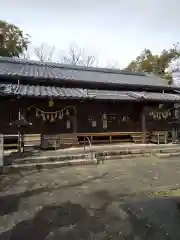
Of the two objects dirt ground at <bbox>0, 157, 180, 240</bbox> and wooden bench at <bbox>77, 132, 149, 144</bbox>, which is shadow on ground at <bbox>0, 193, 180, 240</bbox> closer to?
dirt ground at <bbox>0, 157, 180, 240</bbox>

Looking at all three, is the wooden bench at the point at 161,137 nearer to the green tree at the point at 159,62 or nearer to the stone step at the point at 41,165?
the stone step at the point at 41,165

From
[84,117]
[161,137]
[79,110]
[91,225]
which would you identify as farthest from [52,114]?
[91,225]

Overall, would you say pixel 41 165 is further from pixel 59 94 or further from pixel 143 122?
pixel 143 122

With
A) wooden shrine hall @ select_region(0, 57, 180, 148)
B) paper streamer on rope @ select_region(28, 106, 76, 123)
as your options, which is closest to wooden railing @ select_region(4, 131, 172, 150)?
wooden shrine hall @ select_region(0, 57, 180, 148)

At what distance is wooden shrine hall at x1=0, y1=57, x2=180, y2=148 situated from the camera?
1238cm

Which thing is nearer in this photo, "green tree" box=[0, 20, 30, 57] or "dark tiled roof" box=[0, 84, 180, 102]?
"dark tiled roof" box=[0, 84, 180, 102]

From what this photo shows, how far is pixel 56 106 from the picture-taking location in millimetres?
13062

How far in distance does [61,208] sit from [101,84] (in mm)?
11446

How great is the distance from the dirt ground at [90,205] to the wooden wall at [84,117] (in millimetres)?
5042

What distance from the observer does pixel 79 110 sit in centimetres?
1405

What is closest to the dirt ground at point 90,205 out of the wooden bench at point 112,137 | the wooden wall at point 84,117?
the wooden bench at point 112,137

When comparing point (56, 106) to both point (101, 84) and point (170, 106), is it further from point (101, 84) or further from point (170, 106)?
point (170, 106)

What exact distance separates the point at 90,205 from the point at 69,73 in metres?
13.6

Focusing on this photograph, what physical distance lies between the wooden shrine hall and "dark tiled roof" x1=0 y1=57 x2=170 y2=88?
0.74 feet
